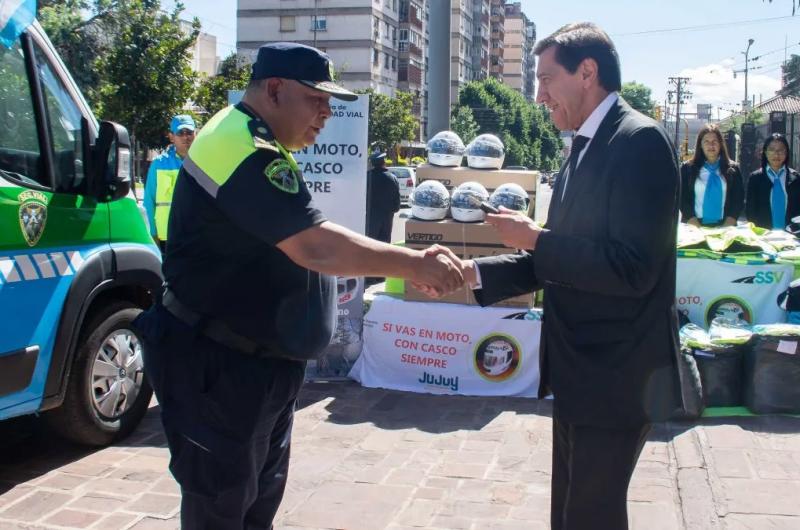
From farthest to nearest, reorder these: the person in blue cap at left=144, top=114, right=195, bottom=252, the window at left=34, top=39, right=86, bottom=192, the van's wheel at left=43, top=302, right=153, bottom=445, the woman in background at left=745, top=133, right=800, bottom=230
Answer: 1. the woman in background at left=745, top=133, right=800, bottom=230
2. the person in blue cap at left=144, top=114, right=195, bottom=252
3. the van's wheel at left=43, top=302, right=153, bottom=445
4. the window at left=34, top=39, right=86, bottom=192

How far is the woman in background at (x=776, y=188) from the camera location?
7.90 m

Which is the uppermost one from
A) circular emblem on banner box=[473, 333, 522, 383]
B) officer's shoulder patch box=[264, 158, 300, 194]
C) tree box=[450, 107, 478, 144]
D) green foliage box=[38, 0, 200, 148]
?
tree box=[450, 107, 478, 144]

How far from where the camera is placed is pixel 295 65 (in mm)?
2584

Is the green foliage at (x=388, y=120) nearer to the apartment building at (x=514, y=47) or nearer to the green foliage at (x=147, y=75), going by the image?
the green foliage at (x=147, y=75)

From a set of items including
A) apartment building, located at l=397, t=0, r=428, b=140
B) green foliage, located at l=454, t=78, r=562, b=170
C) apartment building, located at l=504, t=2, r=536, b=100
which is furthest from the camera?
apartment building, located at l=504, t=2, r=536, b=100

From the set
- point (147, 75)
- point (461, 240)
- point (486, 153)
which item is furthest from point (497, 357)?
→ point (147, 75)

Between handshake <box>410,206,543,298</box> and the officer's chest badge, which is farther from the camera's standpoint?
the officer's chest badge

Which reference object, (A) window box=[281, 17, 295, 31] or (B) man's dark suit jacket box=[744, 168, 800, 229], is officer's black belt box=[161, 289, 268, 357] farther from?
(A) window box=[281, 17, 295, 31]

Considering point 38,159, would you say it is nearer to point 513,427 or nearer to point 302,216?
point 302,216

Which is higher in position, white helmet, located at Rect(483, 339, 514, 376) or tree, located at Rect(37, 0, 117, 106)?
tree, located at Rect(37, 0, 117, 106)

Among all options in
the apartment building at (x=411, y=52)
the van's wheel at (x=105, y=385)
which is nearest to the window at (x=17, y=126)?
the van's wheel at (x=105, y=385)

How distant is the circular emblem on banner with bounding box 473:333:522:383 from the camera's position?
6.15 metres

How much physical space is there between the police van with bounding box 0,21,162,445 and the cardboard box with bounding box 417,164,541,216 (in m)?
2.60

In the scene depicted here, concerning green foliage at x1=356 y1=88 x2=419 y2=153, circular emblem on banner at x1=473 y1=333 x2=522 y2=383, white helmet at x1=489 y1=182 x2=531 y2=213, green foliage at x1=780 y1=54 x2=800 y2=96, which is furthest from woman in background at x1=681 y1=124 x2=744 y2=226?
green foliage at x1=780 y1=54 x2=800 y2=96
